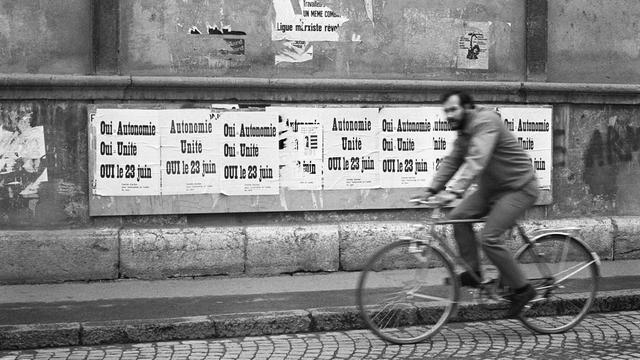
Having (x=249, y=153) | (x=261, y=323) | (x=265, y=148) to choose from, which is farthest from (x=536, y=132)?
(x=261, y=323)

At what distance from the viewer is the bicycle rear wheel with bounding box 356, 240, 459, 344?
5.99 m

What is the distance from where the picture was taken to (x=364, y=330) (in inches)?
261

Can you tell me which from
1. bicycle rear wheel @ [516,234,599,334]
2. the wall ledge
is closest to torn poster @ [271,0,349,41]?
the wall ledge

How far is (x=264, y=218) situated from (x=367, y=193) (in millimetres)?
1121

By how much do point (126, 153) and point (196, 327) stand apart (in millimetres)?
2650

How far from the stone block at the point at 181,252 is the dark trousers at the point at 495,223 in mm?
3024

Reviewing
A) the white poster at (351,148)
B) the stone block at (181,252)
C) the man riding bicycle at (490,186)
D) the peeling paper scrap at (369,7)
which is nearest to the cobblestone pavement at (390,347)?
the man riding bicycle at (490,186)

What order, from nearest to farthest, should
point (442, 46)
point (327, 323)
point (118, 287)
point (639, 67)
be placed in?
point (327, 323) < point (118, 287) < point (442, 46) < point (639, 67)

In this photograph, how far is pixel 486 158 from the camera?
228 inches

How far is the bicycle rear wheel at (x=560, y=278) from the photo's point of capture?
20.6 ft

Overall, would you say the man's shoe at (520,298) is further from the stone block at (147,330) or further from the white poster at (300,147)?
the white poster at (300,147)

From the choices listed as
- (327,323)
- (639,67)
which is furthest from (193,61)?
(639,67)

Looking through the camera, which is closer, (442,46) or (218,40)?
(218,40)

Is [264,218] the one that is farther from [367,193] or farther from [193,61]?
[193,61]
